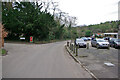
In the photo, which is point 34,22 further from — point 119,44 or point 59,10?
point 119,44

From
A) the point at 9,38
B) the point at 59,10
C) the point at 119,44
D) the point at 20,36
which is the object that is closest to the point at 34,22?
the point at 20,36

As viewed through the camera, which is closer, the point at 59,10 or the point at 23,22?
the point at 23,22

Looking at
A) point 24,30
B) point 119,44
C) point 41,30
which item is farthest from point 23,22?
point 119,44

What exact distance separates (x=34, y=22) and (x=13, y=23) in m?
5.39

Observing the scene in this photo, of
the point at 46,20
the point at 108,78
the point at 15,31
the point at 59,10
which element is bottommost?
the point at 108,78

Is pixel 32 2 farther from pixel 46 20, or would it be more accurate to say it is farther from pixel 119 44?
pixel 119 44

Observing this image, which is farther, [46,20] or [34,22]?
[46,20]

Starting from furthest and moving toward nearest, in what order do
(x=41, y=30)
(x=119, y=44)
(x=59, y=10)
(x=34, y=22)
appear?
(x=59, y=10), (x=41, y=30), (x=34, y=22), (x=119, y=44)

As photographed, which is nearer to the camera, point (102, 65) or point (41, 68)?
point (41, 68)

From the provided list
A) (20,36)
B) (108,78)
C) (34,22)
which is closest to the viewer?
(108,78)

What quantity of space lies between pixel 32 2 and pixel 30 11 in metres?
3.34

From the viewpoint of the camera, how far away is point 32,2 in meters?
38.2

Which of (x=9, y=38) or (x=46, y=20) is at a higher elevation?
(x=46, y=20)

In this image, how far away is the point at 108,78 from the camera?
6.17 metres
